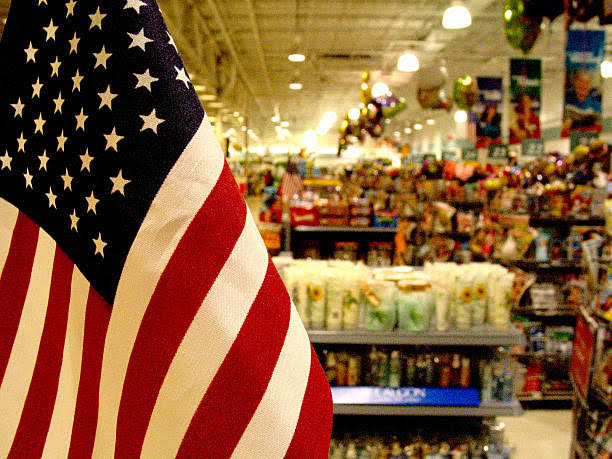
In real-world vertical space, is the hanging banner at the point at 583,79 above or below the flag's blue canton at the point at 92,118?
above

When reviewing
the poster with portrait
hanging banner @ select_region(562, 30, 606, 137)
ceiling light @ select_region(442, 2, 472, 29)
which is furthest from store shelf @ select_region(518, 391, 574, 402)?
ceiling light @ select_region(442, 2, 472, 29)

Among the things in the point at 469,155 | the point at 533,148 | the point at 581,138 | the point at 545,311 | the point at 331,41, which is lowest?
the point at 545,311

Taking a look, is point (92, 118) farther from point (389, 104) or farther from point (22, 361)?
point (389, 104)

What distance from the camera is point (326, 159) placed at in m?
36.0

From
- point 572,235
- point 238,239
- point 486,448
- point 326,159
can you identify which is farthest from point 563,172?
point 326,159

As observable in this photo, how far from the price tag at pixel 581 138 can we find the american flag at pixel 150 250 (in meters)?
12.9

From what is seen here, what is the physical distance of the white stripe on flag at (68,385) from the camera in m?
0.71

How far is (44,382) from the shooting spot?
2.48 feet

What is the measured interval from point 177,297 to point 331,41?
48.3ft

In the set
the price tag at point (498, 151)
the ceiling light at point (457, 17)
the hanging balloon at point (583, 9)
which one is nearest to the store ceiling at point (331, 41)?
the ceiling light at point (457, 17)

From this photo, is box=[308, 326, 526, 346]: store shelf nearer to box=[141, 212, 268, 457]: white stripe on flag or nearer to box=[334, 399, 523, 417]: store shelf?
box=[334, 399, 523, 417]: store shelf

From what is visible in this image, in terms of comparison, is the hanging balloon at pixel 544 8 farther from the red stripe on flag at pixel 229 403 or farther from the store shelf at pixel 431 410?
the red stripe on flag at pixel 229 403

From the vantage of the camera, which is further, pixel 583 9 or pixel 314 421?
pixel 583 9

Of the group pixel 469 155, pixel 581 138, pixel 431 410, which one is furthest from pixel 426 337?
pixel 469 155
